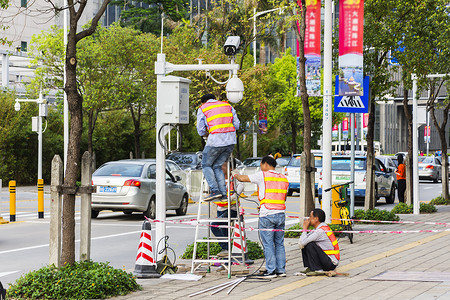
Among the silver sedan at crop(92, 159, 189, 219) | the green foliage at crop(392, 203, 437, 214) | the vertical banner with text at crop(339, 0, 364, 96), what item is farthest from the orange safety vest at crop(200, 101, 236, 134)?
the green foliage at crop(392, 203, 437, 214)

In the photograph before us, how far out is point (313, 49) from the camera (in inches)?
637

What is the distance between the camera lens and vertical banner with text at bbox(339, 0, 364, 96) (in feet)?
53.4

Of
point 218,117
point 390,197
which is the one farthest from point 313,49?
point 390,197

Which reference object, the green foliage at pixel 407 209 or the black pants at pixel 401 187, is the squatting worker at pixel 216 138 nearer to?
the green foliage at pixel 407 209

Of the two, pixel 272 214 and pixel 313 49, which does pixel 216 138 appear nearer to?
pixel 272 214

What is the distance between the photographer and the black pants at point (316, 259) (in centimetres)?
1080

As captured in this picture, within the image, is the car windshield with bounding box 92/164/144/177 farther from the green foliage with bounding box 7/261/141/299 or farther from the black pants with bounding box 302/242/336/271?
the green foliage with bounding box 7/261/141/299

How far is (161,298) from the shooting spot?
9016mm

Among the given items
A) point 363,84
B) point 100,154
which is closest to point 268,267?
point 363,84

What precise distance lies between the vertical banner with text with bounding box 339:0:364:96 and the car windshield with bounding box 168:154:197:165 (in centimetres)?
1937

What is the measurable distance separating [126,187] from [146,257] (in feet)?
32.8

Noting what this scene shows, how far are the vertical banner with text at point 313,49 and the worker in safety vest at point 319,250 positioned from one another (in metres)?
5.54

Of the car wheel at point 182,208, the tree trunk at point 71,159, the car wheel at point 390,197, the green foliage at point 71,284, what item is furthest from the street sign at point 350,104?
the car wheel at point 390,197

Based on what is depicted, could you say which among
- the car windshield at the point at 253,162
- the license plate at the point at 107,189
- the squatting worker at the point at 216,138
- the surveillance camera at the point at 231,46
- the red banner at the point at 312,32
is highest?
the red banner at the point at 312,32
